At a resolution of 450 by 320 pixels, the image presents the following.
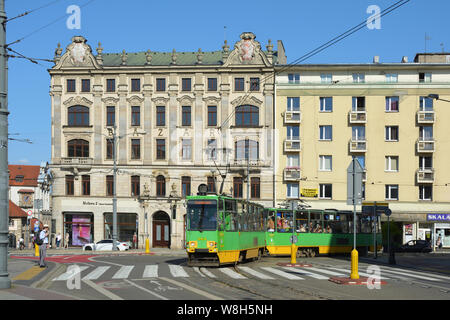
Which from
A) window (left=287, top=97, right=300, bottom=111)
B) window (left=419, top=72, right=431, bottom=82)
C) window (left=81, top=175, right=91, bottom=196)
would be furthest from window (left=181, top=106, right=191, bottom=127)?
window (left=419, top=72, right=431, bottom=82)

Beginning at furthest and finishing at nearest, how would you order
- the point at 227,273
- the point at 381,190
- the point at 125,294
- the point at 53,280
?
1. the point at 381,190
2. the point at 227,273
3. the point at 53,280
4. the point at 125,294

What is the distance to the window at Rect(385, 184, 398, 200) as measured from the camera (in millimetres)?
57531

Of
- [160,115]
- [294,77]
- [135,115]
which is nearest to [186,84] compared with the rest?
[160,115]

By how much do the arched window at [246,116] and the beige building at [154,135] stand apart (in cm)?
9

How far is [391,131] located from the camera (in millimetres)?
57688

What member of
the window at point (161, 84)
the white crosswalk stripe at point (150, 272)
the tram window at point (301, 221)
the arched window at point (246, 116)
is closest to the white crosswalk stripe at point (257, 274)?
the white crosswalk stripe at point (150, 272)

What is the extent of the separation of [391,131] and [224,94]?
15672 mm

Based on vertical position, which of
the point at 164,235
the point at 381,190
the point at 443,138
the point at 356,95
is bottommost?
the point at 164,235

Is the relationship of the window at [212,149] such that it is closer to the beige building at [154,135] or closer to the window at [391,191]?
the beige building at [154,135]

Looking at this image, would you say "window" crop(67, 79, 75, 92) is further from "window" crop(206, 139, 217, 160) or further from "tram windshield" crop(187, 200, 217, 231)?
"tram windshield" crop(187, 200, 217, 231)

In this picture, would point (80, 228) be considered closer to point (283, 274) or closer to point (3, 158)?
point (283, 274)

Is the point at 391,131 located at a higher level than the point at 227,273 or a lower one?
higher

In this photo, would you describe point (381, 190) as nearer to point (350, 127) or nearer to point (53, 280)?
point (350, 127)

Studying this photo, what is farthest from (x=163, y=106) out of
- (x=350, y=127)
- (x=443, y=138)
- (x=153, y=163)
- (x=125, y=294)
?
(x=125, y=294)
